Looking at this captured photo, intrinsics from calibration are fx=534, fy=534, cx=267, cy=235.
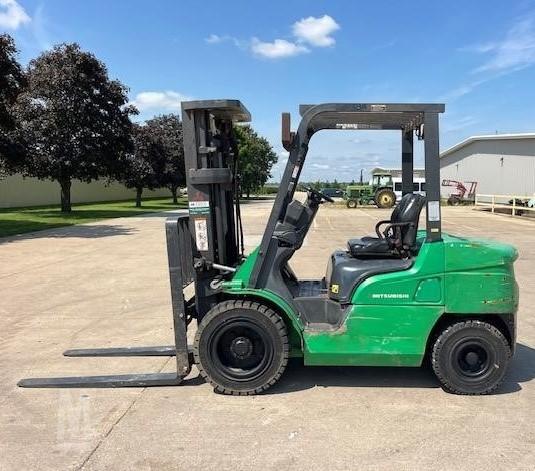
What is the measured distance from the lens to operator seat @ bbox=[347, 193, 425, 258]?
462cm

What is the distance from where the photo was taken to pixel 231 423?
392 centimetres

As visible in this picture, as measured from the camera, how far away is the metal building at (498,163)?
40.6 m

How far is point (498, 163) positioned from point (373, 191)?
12.4m

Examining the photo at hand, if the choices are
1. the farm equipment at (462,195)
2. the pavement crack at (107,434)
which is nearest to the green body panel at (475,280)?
the pavement crack at (107,434)

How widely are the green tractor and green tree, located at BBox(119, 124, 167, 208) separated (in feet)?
47.0

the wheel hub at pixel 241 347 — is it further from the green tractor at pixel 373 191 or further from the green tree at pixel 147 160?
the green tree at pixel 147 160

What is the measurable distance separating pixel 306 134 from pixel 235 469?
258 centimetres

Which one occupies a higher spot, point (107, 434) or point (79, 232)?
point (79, 232)

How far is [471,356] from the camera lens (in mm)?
4426

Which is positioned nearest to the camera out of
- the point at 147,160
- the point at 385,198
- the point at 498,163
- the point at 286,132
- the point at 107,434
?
the point at 107,434

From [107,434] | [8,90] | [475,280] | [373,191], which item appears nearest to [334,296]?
[475,280]

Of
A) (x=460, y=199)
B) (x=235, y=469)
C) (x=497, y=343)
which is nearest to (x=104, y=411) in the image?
(x=235, y=469)

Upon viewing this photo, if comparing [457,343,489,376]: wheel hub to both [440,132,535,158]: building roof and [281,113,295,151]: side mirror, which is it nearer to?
[281,113,295,151]: side mirror

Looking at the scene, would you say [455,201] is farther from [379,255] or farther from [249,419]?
[249,419]
